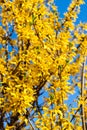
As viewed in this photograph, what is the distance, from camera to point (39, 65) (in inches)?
330

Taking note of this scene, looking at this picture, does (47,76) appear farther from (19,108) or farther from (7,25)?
(7,25)

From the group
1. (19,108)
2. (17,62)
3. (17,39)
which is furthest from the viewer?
(17,39)

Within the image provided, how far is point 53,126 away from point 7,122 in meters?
1.58

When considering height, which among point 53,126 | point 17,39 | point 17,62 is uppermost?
point 17,39

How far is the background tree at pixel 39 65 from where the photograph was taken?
8148 mm

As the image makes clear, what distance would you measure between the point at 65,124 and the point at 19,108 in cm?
110

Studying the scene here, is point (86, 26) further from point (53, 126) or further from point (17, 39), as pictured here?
point (53, 126)


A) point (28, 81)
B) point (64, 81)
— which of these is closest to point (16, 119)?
point (28, 81)

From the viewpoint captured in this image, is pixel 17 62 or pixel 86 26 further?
pixel 86 26

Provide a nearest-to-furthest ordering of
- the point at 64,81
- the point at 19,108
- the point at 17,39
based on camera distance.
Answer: the point at 19,108
the point at 64,81
the point at 17,39

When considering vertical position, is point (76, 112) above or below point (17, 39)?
below

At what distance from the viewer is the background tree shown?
815 cm

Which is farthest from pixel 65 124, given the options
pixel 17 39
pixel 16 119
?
pixel 17 39

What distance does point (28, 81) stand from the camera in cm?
863
